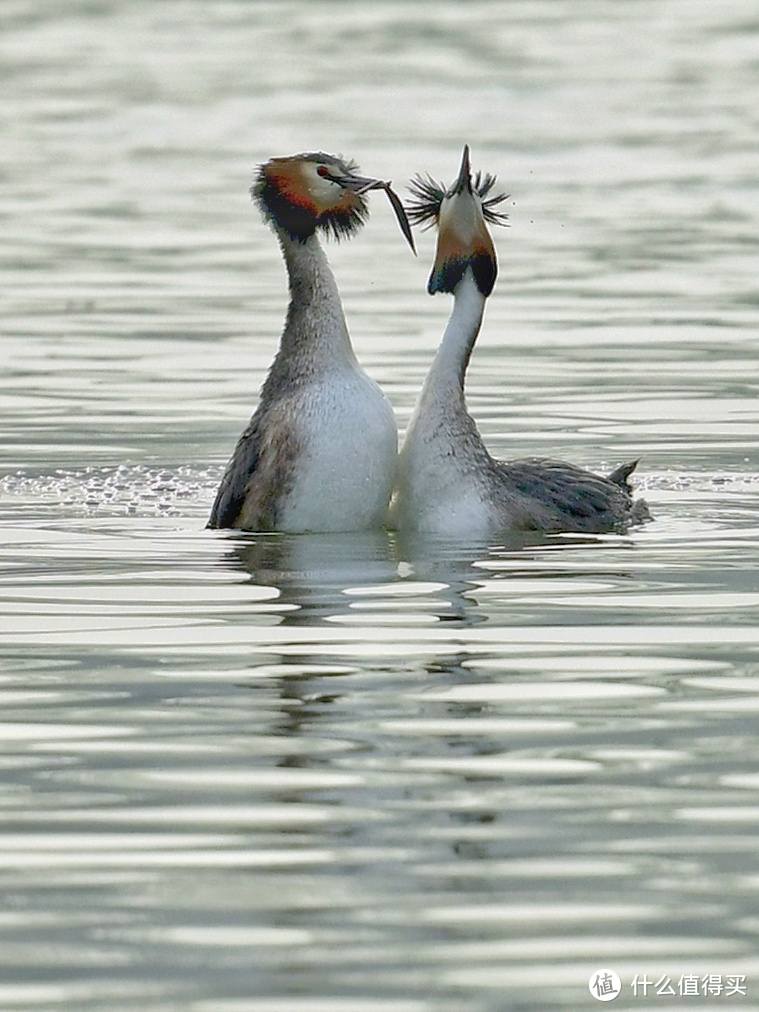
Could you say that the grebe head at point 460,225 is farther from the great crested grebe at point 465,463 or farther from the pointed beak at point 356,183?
the pointed beak at point 356,183

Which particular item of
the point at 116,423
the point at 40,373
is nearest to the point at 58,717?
the point at 116,423

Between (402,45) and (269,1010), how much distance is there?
38.5m

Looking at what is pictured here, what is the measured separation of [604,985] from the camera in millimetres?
6273

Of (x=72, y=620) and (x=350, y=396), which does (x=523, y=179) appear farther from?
(x=72, y=620)

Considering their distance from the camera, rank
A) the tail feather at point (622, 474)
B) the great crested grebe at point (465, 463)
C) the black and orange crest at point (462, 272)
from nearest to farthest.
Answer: the great crested grebe at point (465, 463) < the black and orange crest at point (462, 272) < the tail feather at point (622, 474)

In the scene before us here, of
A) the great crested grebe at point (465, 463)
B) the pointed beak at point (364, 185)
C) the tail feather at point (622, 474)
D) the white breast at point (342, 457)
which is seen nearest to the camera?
the white breast at point (342, 457)

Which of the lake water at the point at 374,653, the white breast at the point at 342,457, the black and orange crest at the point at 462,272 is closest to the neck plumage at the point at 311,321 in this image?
the white breast at the point at 342,457

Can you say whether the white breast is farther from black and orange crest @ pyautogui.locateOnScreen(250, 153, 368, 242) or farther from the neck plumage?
black and orange crest @ pyautogui.locateOnScreen(250, 153, 368, 242)

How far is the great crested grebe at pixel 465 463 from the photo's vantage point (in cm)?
1238

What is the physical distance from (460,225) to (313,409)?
117 centimetres

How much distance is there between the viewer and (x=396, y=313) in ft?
64.1

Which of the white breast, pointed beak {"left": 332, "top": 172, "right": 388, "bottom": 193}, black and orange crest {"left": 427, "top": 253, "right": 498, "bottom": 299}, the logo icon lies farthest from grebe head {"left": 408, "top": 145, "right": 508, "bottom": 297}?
the logo icon

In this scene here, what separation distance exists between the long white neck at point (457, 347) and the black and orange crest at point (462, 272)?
0.10 ft

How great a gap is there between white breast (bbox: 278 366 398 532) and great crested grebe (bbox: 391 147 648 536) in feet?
0.59
